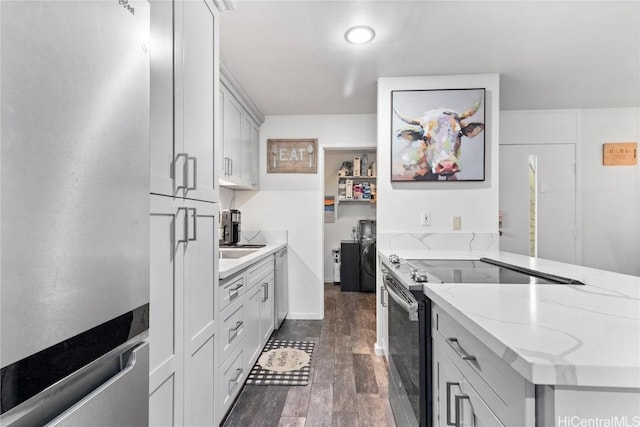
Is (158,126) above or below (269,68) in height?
below

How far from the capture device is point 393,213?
102 inches

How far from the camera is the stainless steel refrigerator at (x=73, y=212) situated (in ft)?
1.39

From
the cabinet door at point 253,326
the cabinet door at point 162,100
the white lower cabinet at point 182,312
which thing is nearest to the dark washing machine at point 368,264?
the cabinet door at point 253,326

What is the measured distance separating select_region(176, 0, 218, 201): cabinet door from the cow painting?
5.16 ft

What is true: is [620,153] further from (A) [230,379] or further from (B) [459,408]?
(A) [230,379]

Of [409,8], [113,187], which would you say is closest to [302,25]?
[409,8]

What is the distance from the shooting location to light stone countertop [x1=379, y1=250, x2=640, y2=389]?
508 millimetres

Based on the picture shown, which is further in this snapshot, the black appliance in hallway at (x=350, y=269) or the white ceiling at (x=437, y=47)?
the black appliance in hallway at (x=350, y=269)

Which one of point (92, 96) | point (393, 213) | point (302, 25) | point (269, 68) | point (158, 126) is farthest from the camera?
point (393, 213)

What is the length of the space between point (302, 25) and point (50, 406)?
6.46ft

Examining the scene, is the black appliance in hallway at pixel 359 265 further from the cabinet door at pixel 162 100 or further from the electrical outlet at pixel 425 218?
the cabinet door at pixel 162 100

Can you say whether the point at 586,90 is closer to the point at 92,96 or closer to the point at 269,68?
the point at 269,68

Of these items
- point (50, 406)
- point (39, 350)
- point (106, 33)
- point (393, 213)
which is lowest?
point (50, 406)

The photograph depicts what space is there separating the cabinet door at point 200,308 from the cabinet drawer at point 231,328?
5.9 inches
